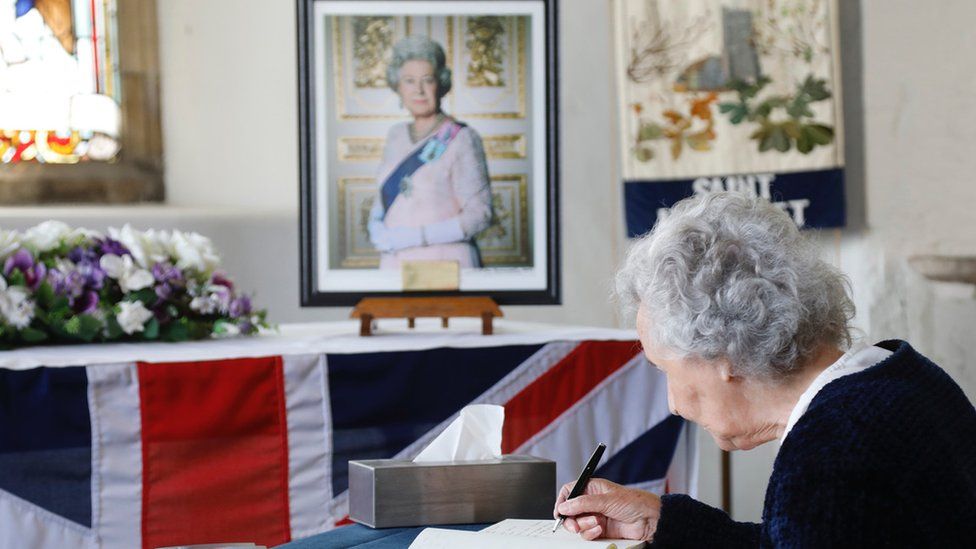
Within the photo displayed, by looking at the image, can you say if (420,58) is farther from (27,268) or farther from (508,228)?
(27,268)

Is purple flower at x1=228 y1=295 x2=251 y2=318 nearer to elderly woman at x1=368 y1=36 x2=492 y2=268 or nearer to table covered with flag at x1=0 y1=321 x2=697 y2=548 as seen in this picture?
table covered with flag at x1=0 y1=321 x2=697 y2=548

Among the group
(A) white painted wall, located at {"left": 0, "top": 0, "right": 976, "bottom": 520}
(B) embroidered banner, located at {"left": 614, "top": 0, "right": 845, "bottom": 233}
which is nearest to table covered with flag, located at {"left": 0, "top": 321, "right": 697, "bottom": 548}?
(B) embroidered banner, located at {"left": 614, "top": 0, "right": 845, "bottom": 233}

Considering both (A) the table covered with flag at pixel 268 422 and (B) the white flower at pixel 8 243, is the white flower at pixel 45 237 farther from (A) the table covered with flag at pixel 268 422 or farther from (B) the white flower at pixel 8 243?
(A) the table covered with flag at pixel 268 422

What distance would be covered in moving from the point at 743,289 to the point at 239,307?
79.6 inches

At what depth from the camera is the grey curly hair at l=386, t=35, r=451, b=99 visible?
3.63 meters

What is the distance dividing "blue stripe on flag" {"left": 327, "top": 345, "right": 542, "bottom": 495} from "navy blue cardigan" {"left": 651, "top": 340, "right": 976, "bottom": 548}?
1.65 metres

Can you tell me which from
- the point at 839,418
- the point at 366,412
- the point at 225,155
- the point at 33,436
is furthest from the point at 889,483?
the point at 225,155

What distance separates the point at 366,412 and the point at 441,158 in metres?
1.03

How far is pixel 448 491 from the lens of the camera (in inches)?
69.5

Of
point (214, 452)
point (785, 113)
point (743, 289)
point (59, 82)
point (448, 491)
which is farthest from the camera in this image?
point (59, 82)

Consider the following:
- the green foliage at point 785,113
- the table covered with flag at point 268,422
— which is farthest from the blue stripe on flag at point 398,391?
Result: the green foliage at point 785,113

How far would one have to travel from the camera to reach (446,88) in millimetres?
3652

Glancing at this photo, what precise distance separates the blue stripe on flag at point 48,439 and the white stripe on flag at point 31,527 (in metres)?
0.02

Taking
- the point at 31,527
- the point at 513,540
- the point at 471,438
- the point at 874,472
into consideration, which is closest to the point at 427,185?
the point at 31,527
